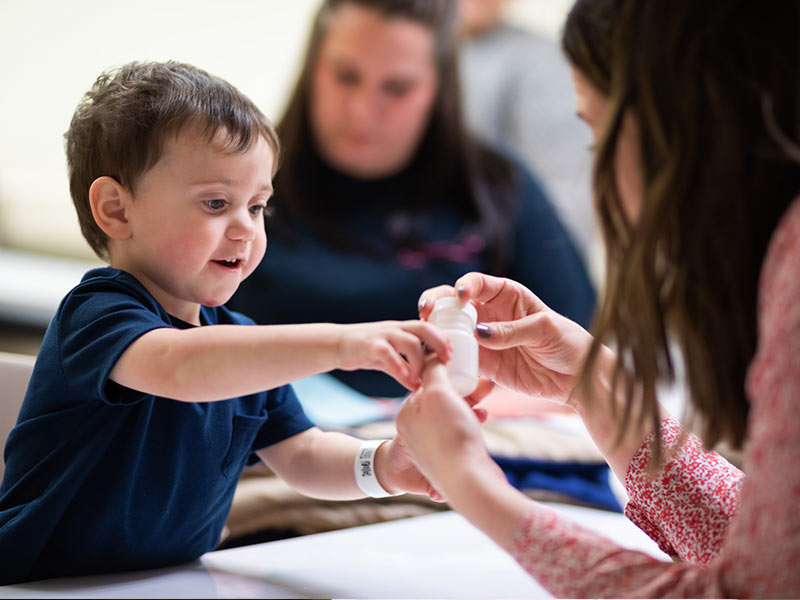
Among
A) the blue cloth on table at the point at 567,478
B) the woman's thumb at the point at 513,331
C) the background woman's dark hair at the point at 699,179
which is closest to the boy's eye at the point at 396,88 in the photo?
the blue cloth on table at the point at 567,478

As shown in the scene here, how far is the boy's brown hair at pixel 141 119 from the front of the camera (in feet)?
2.52

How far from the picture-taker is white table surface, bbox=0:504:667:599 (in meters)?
0.75

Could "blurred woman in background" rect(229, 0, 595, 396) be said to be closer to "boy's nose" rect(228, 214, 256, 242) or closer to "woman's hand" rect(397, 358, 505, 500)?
"boy's nose" rect(228, 214, 256, 242)

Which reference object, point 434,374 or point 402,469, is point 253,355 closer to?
point 434,374

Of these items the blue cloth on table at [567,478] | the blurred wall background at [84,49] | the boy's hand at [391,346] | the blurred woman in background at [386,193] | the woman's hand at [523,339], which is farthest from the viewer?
the blurred wall background at [84,49]

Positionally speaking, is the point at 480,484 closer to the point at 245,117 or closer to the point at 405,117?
the point at 245,117

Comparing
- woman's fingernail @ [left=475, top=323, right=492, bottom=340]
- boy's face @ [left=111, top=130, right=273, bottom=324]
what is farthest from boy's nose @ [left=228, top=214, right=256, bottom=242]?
woman's fingernail @ [left=475, top=323, right=492, bottom=340]

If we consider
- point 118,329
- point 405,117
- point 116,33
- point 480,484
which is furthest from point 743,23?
point 116,33

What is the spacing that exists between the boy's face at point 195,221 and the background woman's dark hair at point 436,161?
3.84ft

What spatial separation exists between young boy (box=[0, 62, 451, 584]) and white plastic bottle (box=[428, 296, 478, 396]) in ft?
0.11

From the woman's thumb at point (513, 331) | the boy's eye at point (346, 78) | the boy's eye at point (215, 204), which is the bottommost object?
the woman's thumb at point (513, 331)

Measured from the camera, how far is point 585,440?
4.93ft

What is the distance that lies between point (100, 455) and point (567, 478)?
853 mm

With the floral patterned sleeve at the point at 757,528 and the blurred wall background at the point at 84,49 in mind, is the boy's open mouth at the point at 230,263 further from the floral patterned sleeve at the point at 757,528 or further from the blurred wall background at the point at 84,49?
the blurred wall background at the point at 84,49
